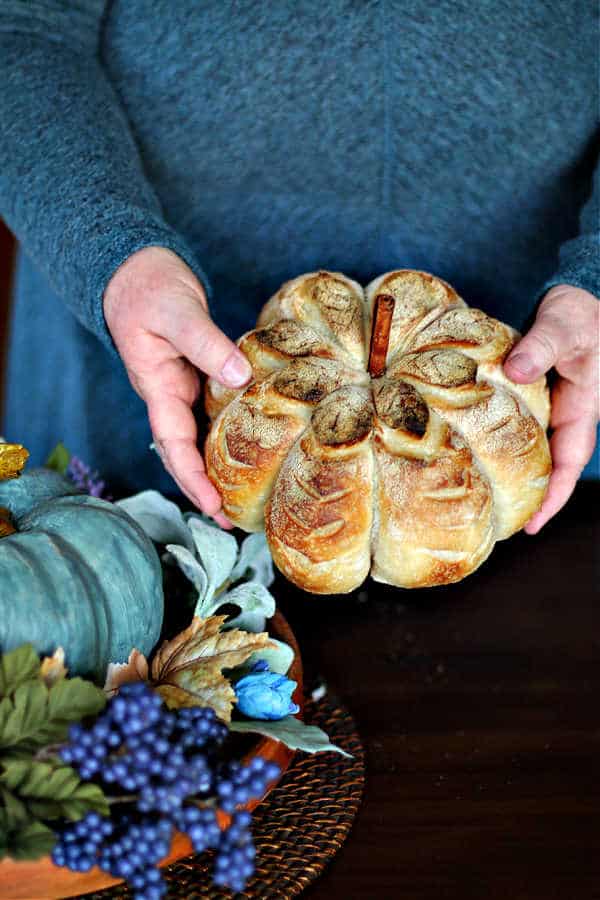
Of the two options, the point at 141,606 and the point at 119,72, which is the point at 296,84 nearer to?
the point at 119,72

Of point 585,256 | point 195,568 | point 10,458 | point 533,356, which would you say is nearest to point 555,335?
point 533,356

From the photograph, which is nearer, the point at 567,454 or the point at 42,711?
the point at 42,711

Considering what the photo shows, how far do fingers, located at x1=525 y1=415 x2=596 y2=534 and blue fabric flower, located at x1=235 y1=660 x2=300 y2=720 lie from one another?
1.03 ft

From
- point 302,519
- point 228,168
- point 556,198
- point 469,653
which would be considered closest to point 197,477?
point 302,519

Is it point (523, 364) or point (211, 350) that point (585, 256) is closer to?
point (523, 364)

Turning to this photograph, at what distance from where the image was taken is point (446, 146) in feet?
3.57

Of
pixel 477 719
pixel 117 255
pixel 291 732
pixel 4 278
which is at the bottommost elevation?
pixel 4 278

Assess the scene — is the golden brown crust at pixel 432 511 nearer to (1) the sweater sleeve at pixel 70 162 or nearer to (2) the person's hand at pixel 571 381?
(2) the person's hand at pixel 571 381

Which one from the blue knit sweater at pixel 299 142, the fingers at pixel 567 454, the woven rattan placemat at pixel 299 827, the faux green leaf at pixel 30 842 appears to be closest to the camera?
the faux green leaf at pixel 30 842


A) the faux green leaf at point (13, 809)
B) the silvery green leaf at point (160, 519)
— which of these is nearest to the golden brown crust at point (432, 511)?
the silvery green leaf at point (160, 519)

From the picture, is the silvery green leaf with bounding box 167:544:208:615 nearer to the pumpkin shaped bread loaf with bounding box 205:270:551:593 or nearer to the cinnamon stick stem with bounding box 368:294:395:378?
the pumpkin shaped bread loaf with bounding box 205:270:551:593

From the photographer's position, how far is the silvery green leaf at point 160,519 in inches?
35.3

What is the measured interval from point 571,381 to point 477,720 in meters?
0.33

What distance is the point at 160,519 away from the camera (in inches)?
35.5
